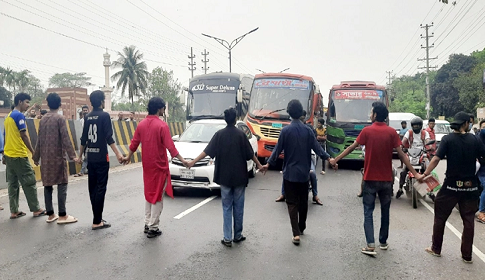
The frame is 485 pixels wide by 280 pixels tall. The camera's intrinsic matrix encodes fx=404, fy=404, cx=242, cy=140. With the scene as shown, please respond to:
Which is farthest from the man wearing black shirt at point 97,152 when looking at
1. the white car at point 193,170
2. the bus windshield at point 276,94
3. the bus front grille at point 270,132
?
the bus windshield at point 276,94

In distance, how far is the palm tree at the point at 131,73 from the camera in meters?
55.8

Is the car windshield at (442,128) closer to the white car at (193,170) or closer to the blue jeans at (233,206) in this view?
the white car at (193,170)

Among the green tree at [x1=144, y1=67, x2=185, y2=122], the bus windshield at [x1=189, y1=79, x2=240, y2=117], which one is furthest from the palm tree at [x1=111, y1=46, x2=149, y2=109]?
the bus windshield at [x1=189, y1=79, x2=240, y2=117]

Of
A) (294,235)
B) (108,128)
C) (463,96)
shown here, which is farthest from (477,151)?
(463,96)

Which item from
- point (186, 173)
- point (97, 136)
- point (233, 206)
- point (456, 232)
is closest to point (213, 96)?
point (186, 173)

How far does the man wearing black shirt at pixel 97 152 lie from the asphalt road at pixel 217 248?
1.38ft

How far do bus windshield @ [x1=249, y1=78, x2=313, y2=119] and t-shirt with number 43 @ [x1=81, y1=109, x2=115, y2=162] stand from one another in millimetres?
8707

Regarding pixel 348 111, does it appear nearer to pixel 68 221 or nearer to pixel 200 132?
pixel 200 132

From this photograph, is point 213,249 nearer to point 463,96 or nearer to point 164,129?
point 164,129

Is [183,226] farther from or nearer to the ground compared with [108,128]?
nearer to the ground

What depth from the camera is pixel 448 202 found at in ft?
16.3

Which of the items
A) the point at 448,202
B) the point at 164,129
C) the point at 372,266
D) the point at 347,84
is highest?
the point at 347,84

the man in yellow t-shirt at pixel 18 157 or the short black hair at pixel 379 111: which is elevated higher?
the short black hair at pixel 379 111

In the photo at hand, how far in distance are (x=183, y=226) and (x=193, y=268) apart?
179 cm
